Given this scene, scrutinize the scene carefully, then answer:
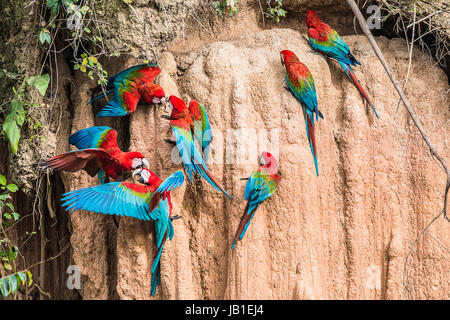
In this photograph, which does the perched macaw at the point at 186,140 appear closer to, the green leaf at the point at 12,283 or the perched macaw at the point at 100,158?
the perched macaw at the point at 100,158

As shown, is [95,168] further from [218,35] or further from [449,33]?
[449,33]

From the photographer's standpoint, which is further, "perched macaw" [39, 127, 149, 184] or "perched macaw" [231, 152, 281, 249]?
"perched macaw" [231, 152, 281, 249]

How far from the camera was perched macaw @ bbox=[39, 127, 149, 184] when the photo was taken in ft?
9.50

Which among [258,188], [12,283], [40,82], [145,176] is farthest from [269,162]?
A: [12,283]

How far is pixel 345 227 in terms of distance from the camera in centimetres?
334

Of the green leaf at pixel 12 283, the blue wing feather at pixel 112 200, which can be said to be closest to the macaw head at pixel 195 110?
the blue wing feather at pixel 112 200

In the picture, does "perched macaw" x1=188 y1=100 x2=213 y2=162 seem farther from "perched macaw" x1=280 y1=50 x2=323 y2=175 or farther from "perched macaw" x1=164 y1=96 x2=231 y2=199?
"perched macaw" x1=280 y1=50 x2=323 y2=175

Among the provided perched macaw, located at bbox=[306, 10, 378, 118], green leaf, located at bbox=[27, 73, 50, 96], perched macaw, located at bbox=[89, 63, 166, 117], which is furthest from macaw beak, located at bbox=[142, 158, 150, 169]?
perched macaw, located at bbox=[306, 10, 378, 118]

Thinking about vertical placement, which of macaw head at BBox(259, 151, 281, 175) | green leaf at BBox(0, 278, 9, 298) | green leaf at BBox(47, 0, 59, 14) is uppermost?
green leaf at BBox(47, 0, 59, 14)

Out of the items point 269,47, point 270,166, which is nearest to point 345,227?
point 270,166

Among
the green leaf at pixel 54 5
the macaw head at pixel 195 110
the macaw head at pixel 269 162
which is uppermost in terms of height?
the green leaf at pixel 54 5

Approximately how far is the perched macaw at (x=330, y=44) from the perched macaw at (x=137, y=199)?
1236 millimetres

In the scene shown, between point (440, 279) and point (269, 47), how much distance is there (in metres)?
1.78

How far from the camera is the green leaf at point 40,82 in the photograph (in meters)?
3.20
